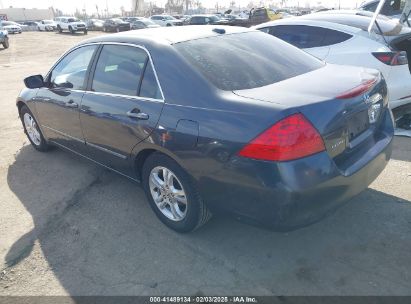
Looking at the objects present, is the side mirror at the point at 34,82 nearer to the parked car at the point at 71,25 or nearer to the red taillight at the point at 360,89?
the red taillight at the point at 360,89

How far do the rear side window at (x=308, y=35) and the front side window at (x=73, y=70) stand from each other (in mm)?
3410

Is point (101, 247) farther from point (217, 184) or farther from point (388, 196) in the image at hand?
point (388, 196)

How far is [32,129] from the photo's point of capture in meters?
5.47

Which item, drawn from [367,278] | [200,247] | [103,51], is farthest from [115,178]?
[367,278]

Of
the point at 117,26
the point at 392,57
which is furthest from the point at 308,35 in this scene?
the point at 117,26

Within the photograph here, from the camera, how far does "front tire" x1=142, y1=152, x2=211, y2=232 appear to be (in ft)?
9.77

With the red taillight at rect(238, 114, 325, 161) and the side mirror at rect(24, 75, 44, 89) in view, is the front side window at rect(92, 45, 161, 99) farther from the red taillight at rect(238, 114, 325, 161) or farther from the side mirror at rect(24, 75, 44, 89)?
the side mirror at rect(24, 75, 44, 89)

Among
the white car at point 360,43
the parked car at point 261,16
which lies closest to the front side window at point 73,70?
the white car at point 360,43

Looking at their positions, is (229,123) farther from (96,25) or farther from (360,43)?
(96,25)

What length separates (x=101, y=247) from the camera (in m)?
3.22

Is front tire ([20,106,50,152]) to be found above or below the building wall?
above

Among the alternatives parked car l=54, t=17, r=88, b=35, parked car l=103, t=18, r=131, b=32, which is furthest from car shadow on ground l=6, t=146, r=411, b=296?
parked car l=54, t=17, r=88, b=35

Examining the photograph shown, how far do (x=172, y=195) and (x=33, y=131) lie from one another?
3.24 m

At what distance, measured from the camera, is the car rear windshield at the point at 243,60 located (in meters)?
2.88
